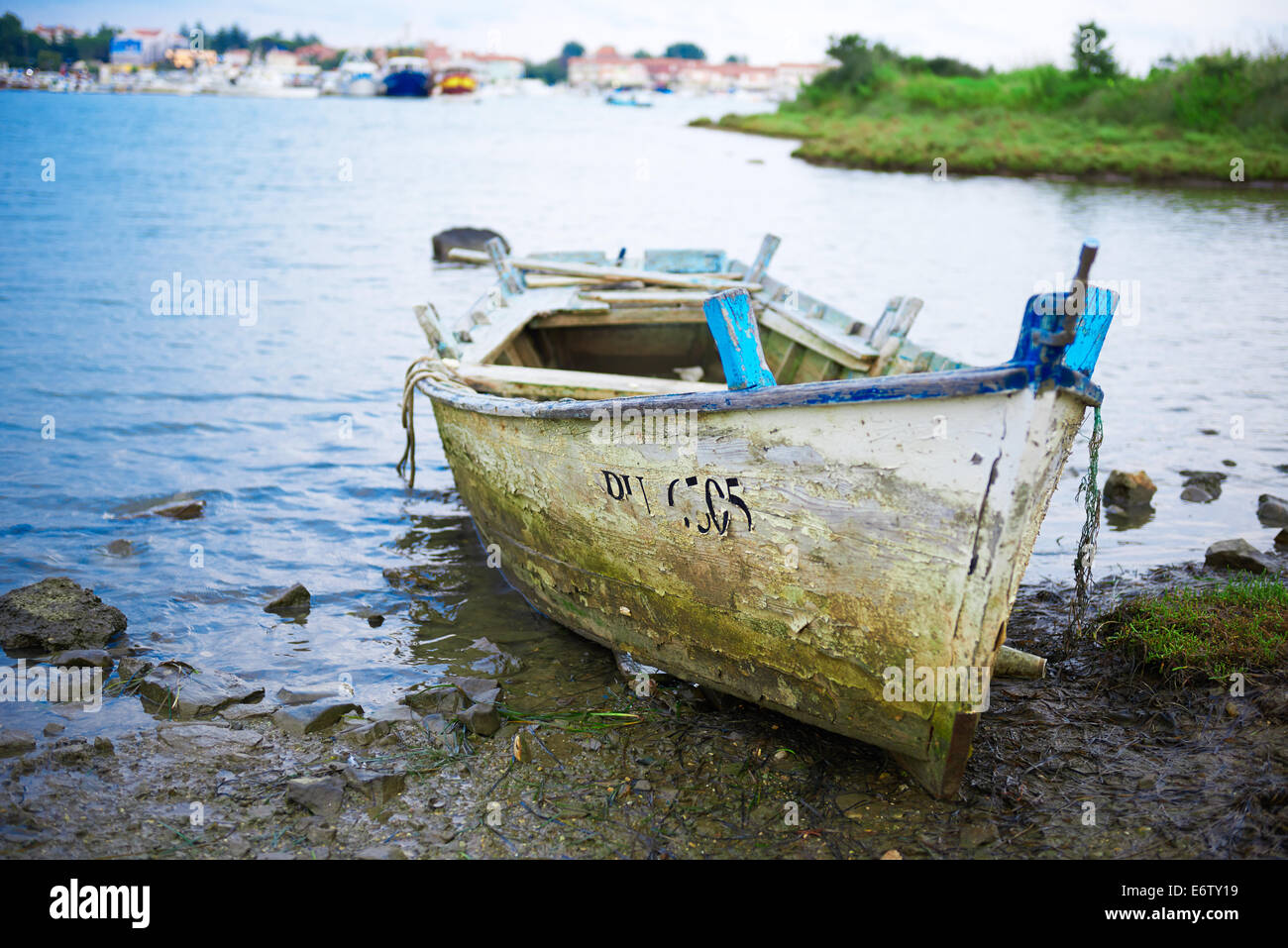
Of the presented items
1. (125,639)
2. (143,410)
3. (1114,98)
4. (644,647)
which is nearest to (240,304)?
(143,410)

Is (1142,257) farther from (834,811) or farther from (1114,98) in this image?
(1114,98)

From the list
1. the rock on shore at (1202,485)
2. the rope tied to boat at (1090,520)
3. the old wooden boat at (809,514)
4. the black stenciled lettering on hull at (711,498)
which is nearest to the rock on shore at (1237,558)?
the rock on shore at (1202,485)

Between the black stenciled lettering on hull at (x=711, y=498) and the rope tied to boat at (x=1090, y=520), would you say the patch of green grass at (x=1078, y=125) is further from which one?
the black stenciled lettering on hull at (x=711, y=498)

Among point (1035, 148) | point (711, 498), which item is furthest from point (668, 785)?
point (1035, 148)

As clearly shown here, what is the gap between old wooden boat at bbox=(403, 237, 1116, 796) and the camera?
282 centimetres

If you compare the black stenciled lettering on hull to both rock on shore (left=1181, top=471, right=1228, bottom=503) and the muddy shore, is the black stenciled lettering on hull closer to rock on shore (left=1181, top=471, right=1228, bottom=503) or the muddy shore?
the muddy shore

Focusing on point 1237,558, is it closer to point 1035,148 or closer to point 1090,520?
point 1090,520

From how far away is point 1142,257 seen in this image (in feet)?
53.0

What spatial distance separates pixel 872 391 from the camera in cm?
290

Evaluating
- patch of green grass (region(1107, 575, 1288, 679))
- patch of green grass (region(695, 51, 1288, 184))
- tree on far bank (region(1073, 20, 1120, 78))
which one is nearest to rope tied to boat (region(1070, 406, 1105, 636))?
patch of green grass (region(1107, 575, 1288, 679))

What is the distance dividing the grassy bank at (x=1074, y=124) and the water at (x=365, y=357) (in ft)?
8.81

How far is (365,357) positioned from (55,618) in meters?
6.21

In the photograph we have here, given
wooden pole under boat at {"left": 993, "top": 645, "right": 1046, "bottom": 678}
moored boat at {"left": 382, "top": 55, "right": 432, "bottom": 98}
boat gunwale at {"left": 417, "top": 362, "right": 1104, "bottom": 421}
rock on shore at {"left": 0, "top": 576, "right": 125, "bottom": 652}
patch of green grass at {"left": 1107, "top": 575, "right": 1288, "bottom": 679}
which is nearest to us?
boat gunwale at {"left": 417, "top": 362, "right": 1104, "bottom": 421}

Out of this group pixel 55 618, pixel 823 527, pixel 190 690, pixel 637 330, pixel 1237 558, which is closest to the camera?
pixel 823 527
